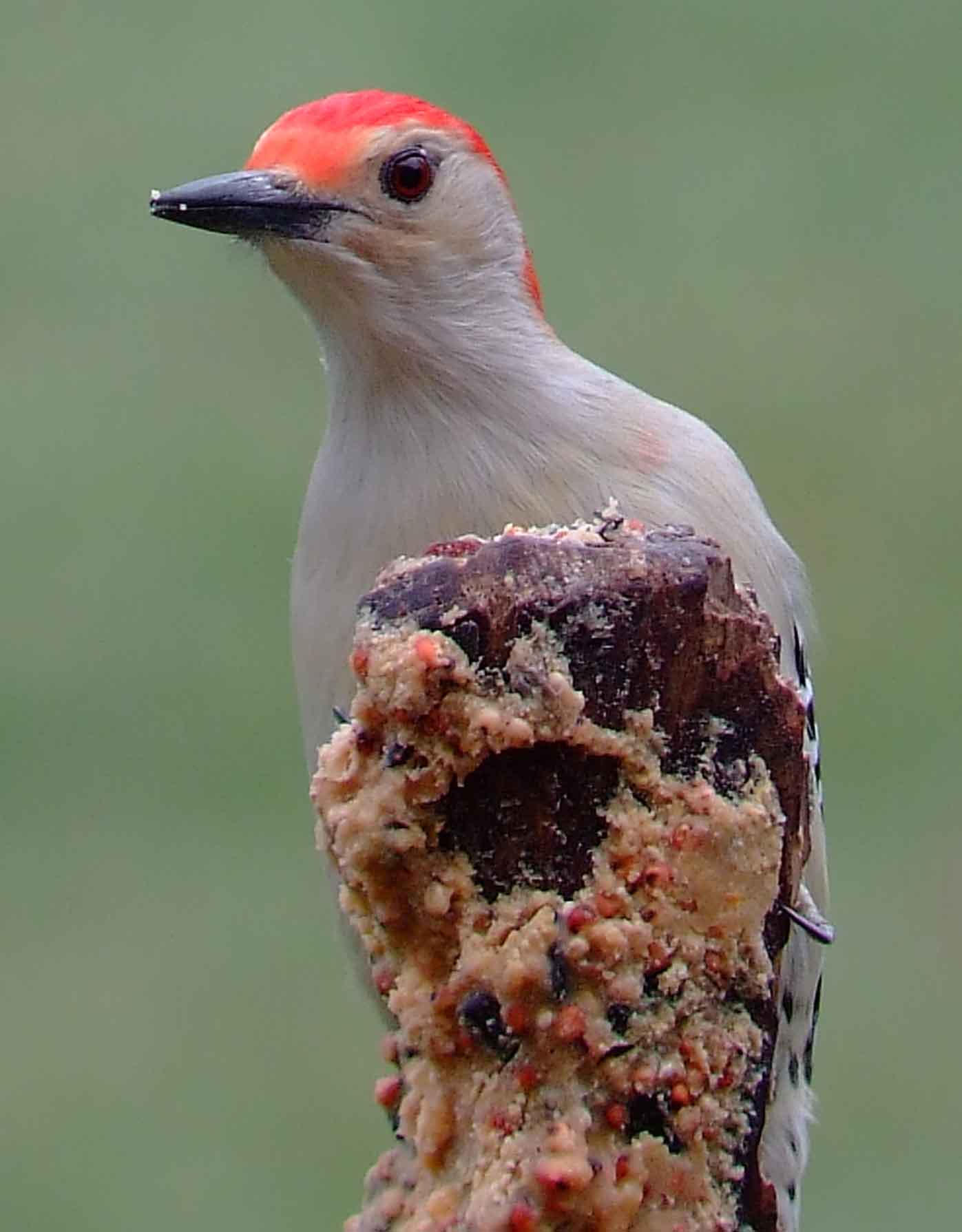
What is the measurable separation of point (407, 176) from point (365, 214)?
14 centimetres

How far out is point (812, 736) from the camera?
4371 mm

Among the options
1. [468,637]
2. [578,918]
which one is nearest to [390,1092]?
[578,918]

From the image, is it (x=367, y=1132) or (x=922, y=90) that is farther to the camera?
(x=922, y=90)

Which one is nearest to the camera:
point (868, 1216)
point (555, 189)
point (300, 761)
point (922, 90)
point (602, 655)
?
point (602, 655)

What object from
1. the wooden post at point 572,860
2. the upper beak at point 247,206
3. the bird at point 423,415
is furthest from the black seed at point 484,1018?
the upper beak at point 247,206

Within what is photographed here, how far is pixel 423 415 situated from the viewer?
435 centimetres

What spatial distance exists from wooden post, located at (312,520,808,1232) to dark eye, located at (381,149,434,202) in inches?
67.2

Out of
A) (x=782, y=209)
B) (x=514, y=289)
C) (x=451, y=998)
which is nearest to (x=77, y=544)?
(x=782, y=209)

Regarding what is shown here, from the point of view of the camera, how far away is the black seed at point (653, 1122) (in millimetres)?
2777

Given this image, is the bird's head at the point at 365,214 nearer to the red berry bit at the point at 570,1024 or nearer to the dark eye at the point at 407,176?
the dark eye at the point at 407,176

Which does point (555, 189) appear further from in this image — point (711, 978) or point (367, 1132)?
point (711, 978)

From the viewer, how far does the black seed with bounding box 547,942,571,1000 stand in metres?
2.71

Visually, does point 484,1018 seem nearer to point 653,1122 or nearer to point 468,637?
point 653,1122

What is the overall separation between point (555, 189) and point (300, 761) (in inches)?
133
